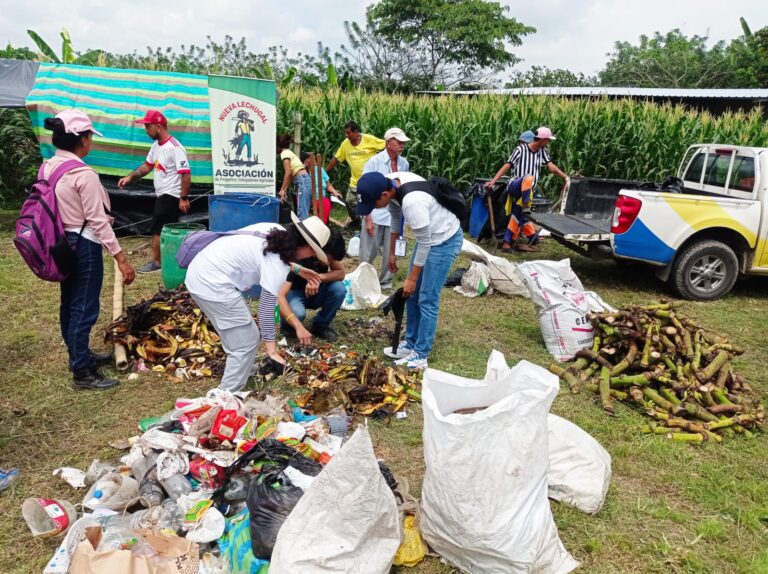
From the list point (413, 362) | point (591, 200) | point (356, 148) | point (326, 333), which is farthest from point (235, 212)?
point (591, 200)

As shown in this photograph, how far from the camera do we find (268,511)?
2.71 meters

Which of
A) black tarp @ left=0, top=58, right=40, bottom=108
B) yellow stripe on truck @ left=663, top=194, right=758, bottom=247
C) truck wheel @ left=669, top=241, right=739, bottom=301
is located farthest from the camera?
black tarp @ left=0, top=58, right=40, bottom=108

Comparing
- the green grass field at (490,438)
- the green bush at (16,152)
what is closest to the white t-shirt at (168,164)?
the green grass field at (490,438)

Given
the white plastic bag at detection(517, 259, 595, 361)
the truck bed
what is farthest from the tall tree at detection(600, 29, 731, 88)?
the white plastic bag at detection(517, 259, 595, 361)

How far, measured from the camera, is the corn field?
40.2ft

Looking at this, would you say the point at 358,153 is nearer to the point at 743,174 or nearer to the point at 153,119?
the point at 153,119

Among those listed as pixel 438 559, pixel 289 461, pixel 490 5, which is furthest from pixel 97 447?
pixel 490 5

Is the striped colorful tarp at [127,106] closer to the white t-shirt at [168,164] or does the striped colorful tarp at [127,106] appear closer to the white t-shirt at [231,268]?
the white t-shirt at [168,164]

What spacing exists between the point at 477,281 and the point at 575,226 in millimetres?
1947

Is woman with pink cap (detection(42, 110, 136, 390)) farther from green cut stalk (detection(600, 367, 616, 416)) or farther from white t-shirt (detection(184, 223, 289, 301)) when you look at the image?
green cut stalk (detection(600, 367, 616, 416))

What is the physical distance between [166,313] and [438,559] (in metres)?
3.69

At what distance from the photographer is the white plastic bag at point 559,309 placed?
5449 millimetres

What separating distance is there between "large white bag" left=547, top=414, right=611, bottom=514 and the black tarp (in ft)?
37.0

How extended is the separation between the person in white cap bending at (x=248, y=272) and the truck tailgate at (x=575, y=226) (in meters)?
4.61
